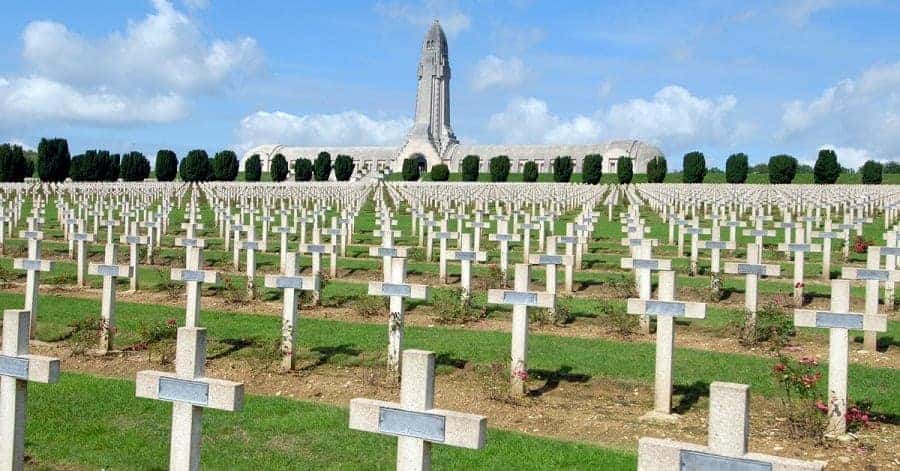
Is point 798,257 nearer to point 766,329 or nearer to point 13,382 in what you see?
point 766,329

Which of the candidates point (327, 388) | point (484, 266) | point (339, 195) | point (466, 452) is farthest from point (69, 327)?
point (339, 195)

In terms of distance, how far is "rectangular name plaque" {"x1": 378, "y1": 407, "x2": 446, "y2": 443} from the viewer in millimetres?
3576

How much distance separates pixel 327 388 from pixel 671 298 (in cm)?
314

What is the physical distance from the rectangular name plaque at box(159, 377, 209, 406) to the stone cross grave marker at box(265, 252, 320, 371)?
4194mm

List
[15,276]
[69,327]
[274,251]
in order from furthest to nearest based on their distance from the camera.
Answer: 1. [274,251]
2. [15,276]
3. [69,327]

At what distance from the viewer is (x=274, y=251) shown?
65.2ft

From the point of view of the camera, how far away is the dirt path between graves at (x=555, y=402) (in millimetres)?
6211

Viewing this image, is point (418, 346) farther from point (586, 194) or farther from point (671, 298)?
point (586, 194)

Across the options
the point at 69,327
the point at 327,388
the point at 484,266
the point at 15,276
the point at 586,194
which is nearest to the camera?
the point at 327,388

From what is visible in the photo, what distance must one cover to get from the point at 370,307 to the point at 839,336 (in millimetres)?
6320

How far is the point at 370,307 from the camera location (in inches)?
450

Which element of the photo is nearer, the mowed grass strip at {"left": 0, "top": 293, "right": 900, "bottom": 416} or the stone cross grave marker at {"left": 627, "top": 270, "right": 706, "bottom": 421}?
the stone cross grave marker at {"left": 627, "top": 270, "right": 706, "bottom": 421}

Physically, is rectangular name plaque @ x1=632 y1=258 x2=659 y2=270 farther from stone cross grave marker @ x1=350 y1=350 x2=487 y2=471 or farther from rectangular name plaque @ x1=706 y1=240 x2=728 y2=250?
stone cross grave marker @ x1=350 y1=350 x2=487 y2=471

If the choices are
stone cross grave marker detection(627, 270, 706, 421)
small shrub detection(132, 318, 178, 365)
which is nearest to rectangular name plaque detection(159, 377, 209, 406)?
stone cross grave marker detection(627, 270, 706, 421)
